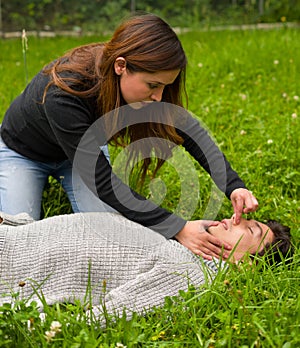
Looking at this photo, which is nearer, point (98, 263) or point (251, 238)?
point (98, 263)

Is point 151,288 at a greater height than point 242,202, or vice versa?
point 242,202

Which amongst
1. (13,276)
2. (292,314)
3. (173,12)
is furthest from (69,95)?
(173,12)

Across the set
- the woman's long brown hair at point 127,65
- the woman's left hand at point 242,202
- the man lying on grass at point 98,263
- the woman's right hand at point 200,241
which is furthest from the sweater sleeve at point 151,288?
the woman's long brown hair at point 127,65

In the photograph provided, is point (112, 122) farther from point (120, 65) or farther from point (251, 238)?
point (251, 238)

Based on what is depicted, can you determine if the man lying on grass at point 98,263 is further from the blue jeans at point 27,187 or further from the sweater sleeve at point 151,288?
the blue jeans at point 27,187

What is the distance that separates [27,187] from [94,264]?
0.76m

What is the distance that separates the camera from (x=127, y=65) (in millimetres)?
2324

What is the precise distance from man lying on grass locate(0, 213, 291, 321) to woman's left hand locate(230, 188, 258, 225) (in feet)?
0.46

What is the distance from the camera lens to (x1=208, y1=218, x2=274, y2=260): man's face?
2.44m

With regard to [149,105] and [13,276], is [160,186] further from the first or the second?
[13,276]

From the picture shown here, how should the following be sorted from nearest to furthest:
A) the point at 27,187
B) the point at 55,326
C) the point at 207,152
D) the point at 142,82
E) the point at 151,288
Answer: the point at 55,326
the point at 151,288
the point at 142,82
the point at 207,152
the point at 27,187

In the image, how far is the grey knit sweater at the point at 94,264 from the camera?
2121mm

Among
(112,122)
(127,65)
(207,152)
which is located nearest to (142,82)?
(127,65)

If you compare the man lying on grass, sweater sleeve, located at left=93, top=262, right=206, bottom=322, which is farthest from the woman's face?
sweater sleeve, located at left=93, top=262, right=206, bottom=322
